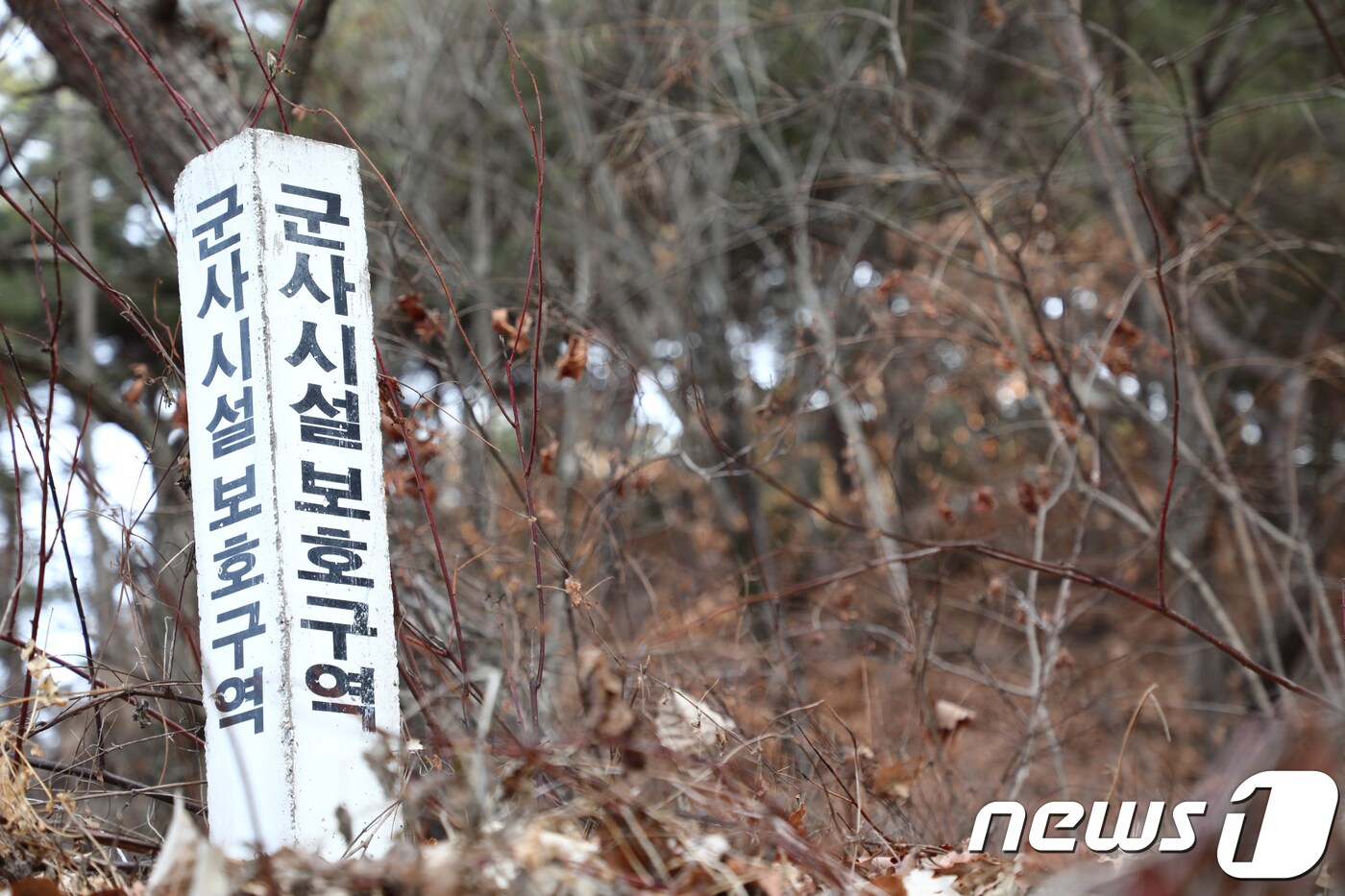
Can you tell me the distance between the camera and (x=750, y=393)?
31.4 ft

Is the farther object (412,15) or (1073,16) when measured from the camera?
(412,15)

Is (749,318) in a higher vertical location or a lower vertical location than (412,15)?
lower

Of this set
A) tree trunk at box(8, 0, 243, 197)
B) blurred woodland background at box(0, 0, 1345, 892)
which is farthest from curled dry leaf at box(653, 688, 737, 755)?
tree trunk at box(8, 0, 243, 197)

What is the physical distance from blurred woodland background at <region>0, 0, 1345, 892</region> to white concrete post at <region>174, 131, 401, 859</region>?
0.15 metres

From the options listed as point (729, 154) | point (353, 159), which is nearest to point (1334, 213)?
point (729, 154)

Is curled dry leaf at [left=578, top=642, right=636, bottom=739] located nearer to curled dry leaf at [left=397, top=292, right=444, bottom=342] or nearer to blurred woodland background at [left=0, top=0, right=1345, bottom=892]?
blurred woodland background at [left=0, top=0, right=1345, bottom=892]

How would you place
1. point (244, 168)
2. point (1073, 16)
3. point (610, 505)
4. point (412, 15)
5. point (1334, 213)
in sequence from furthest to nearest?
point (412, 15)
point (1334, 213)
point (1073, 16)
point (610, 505)
point (244, 168)

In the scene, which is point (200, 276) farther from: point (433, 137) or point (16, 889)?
point (433, 137)

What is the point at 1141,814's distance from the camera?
5.19 m

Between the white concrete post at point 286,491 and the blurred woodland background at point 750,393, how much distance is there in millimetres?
148

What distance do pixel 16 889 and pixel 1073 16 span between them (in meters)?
4.76

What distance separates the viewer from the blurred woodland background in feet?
8.75

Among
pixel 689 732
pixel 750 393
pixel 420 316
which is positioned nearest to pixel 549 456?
pixel 420 316

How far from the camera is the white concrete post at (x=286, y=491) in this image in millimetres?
2234
